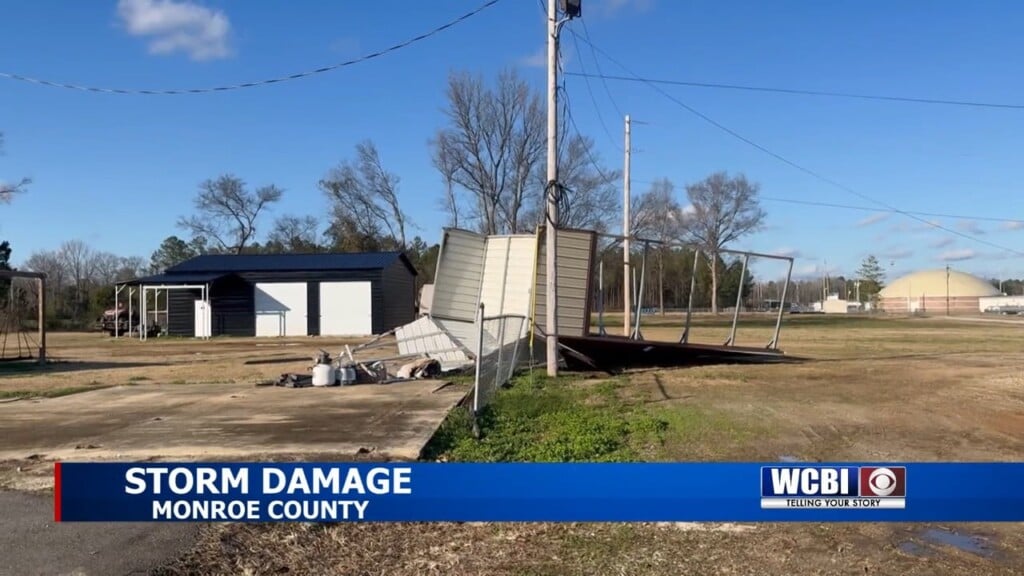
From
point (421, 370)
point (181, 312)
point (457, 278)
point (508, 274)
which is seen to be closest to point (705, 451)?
point (421, 370)

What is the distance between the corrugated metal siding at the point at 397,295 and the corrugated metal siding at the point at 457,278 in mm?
23096

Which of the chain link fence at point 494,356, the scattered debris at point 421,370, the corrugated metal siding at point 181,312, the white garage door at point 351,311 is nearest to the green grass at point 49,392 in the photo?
the scattered debris at point 421,370

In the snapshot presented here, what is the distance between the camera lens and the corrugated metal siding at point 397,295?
41.8 m

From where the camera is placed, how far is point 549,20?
15391mm

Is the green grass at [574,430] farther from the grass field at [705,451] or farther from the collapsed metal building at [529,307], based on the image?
the collapsed metal building at [529,307]

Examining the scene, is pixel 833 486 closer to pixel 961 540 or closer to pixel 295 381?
pixel 961 540

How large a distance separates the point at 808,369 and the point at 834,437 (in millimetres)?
9037

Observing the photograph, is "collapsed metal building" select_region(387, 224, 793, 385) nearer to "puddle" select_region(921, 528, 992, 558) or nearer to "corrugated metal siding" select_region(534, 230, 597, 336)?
"corrugated metal siding" select_region(534, 230, 597, 336)

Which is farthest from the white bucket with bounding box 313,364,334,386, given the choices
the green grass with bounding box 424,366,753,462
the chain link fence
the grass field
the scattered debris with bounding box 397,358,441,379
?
the green grass with bounding box 424,366,753,462

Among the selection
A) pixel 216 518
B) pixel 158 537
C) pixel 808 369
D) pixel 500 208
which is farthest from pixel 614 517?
pixel 500 208

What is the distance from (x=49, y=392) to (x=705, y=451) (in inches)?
476

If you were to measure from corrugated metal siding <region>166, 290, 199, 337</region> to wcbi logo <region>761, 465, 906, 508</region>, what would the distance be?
41526 millimetres

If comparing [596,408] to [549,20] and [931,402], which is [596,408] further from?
[549,20]

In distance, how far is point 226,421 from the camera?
10.1m
